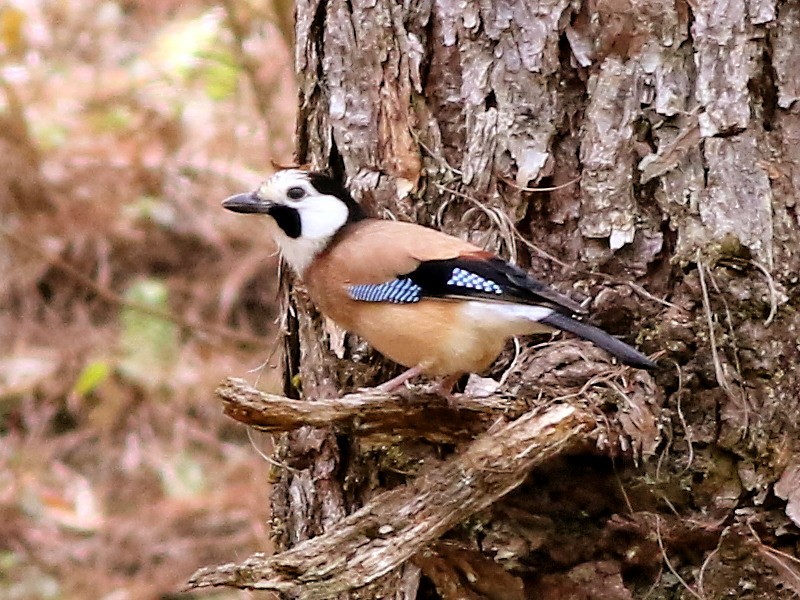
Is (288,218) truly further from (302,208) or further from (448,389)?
(448,389)

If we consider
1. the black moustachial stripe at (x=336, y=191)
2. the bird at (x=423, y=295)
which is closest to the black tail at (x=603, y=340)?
the bird at (x=423, y=295)

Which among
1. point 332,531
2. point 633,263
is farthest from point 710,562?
point 332,531

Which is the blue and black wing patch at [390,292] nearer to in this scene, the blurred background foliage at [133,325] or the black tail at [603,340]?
the black tail at [603,340]

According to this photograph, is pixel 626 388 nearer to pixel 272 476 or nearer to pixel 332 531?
pixel 332 531

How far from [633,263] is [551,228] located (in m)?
0.21

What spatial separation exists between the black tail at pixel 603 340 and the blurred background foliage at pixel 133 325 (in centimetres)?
291

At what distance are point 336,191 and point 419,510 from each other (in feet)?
2.85

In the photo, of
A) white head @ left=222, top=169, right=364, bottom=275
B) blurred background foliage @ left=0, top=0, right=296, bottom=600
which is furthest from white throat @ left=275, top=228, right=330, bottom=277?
blurred background foliage @ left=0, top=0, right=296, bottom=600

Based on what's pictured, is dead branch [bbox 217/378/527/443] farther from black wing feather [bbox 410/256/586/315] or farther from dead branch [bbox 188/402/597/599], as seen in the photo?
black wing feather [bbox 410/256/586/315]

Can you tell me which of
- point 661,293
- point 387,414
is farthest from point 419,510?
point 661,293

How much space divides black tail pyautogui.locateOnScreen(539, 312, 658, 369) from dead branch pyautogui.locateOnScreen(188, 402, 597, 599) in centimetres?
14

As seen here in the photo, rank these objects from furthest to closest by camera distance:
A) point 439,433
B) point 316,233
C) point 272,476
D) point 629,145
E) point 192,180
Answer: point 192,180 → point 272,476 → point 316,233 → point 629,145 → point 439,433

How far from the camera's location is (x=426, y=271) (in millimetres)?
2488

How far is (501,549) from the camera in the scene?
8.14 feet
